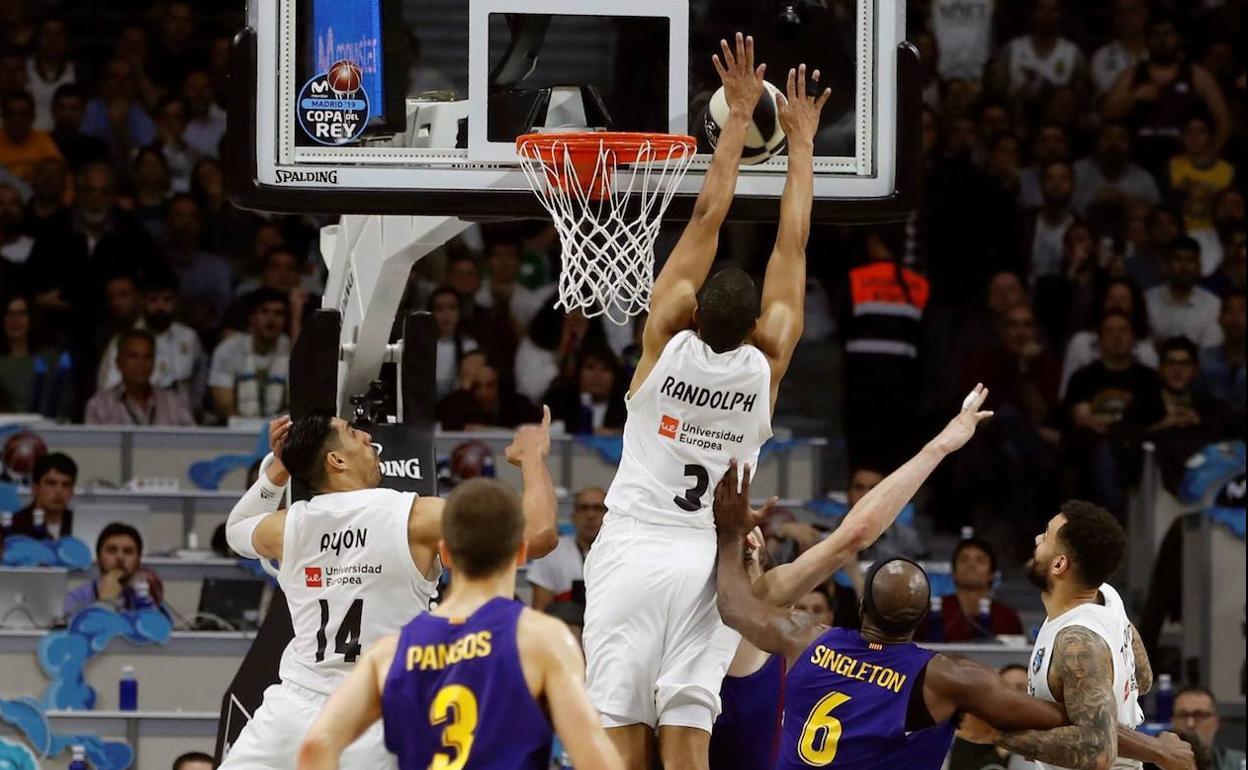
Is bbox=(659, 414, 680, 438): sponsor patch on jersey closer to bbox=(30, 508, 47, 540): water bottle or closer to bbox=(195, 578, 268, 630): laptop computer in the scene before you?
bbox=(195, 578, 268, 630): laptop computer

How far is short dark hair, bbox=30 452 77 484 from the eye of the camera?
11.9 m

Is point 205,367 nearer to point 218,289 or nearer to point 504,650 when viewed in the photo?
point 218,289

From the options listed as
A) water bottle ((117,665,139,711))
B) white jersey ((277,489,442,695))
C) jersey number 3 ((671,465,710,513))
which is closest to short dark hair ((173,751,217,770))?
water bottle ((117,665,139,711))

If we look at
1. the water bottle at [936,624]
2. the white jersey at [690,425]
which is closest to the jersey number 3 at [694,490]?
the white jersey at [690,425]

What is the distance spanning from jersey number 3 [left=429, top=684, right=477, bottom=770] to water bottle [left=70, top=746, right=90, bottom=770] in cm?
527

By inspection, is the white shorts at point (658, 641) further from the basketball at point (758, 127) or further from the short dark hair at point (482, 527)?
the short dark hair at point (482, 527)

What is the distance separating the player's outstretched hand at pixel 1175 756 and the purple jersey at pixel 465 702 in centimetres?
251

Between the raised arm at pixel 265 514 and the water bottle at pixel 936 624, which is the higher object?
the raised arm at pixel 265 514

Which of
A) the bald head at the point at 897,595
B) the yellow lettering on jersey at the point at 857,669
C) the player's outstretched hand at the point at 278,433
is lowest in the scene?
the yellow lettering on jersey at the point at 857,669

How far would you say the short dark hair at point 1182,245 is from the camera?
14.8m

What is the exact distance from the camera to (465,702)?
532 centimetres

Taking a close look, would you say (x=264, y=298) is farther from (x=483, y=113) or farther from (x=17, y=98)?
(x=483, y=113)

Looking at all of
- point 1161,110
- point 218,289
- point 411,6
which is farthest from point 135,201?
point 1161,110

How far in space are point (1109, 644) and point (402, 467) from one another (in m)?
3.17
